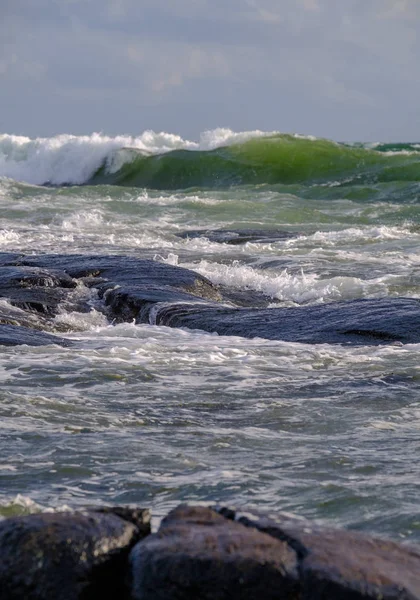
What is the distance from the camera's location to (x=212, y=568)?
7.85 feet

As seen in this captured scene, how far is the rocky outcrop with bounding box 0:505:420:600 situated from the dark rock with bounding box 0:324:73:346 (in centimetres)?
420

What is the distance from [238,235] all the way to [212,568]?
12.4m

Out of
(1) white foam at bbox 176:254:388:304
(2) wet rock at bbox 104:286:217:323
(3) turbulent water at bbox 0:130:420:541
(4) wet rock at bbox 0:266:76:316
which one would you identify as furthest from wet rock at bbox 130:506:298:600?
(1) white foam at bbox 176:254:388:304

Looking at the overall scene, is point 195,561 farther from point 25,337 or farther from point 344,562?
point 25,337

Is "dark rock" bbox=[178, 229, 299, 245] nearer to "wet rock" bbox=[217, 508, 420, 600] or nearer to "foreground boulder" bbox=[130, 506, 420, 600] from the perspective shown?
"wet rock" bbox=[217, 508, 420, 600]

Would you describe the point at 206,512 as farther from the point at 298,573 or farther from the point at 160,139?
the point at 160,139

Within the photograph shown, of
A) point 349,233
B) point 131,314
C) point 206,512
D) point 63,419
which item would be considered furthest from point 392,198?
point 206,512

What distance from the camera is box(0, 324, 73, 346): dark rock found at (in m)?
6.79

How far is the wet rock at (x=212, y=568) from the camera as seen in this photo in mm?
2379

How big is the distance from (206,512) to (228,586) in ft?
1.29

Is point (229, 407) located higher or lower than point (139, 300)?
lower

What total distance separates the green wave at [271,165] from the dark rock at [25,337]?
18812 mm

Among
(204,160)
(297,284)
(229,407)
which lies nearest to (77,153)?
(204,160)

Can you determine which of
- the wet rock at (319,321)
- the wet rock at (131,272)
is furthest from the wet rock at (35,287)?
the wet rock at (319,321)
